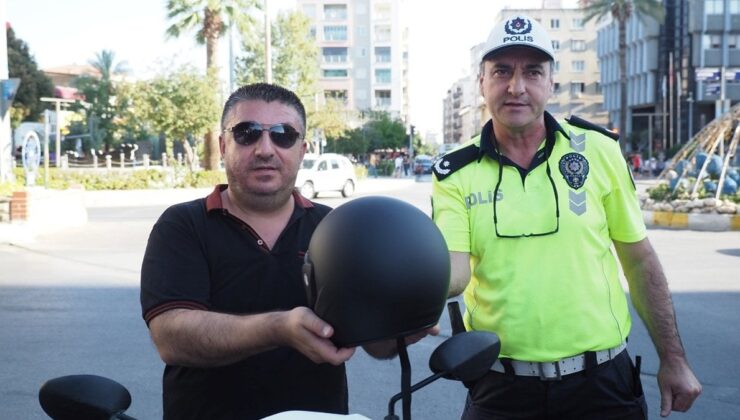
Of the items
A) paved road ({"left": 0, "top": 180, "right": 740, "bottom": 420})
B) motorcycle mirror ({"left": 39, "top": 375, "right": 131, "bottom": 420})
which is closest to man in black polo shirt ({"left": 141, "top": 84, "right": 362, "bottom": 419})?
motorcycle mirror ({"left": 39, "top": 375, "right": 131, "bottom": 420})

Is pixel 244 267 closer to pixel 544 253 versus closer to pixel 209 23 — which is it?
pixel 544 253

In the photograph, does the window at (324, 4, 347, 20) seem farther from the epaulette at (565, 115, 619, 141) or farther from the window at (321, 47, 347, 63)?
the epaulette at (565, 115, 619, 141)

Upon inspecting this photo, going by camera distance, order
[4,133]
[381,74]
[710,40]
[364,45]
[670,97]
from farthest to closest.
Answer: [364,45]
[381,74]
[670,97]
[710,40]
[4,133]

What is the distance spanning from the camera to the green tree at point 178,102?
3234cm

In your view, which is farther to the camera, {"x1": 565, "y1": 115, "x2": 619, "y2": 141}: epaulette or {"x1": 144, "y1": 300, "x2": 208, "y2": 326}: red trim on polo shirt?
{"x1": 565, "y1": 115, "x2": 619, "y2": 141}: epaulette

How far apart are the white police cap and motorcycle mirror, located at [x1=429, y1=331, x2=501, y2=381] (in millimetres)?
1345

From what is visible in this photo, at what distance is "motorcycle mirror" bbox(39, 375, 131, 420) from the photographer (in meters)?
1.87

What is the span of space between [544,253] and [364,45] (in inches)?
4268

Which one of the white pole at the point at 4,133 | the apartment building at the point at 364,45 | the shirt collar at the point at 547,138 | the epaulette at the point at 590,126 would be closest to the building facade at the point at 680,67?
the apartment building at the point at 364,45

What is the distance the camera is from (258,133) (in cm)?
229

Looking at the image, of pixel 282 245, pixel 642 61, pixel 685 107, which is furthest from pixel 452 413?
pixel 642 61

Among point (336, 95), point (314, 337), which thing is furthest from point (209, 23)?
point (336, 95)

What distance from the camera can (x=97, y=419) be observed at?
6.19ft

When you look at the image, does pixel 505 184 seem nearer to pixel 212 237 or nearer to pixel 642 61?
pixel 212 237
